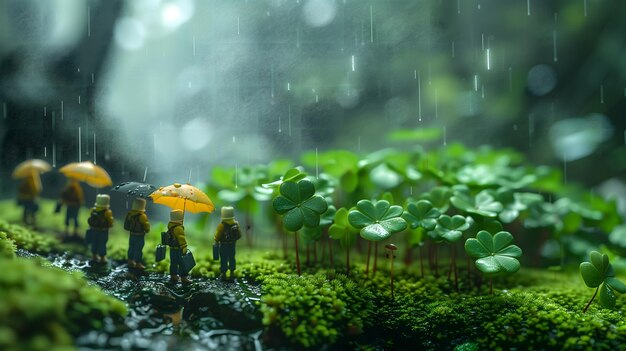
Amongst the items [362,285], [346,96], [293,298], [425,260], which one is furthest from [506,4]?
[293,298]

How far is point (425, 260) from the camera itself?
9.28 feet

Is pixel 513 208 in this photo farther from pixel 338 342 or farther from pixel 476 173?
pixel 338 342

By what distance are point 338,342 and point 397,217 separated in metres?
0.63

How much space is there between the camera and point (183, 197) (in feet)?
6.34

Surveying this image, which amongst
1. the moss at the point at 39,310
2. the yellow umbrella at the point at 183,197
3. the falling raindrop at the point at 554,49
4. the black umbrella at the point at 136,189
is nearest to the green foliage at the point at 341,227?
the yellow umbrella at the point at 183,197

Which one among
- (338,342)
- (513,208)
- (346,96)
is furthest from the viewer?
(346,96)

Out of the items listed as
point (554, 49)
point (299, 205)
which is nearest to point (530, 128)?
point (554, 49)

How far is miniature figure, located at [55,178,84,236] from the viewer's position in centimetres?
250

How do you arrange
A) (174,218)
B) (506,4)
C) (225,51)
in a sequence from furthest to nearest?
(506,4)
(225,51)
(174,218)

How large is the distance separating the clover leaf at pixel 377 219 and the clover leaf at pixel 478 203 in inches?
15.9

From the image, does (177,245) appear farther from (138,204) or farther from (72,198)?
(72,198)

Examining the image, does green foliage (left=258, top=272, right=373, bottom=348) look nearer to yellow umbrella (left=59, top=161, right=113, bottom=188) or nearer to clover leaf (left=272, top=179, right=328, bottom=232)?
clover leaf (left=272, top=179, right=328, bottom=232)

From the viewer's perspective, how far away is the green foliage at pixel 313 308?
171cm

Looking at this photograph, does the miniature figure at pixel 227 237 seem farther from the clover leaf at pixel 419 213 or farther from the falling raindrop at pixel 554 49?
the falling raindrop at pixel 554 49
